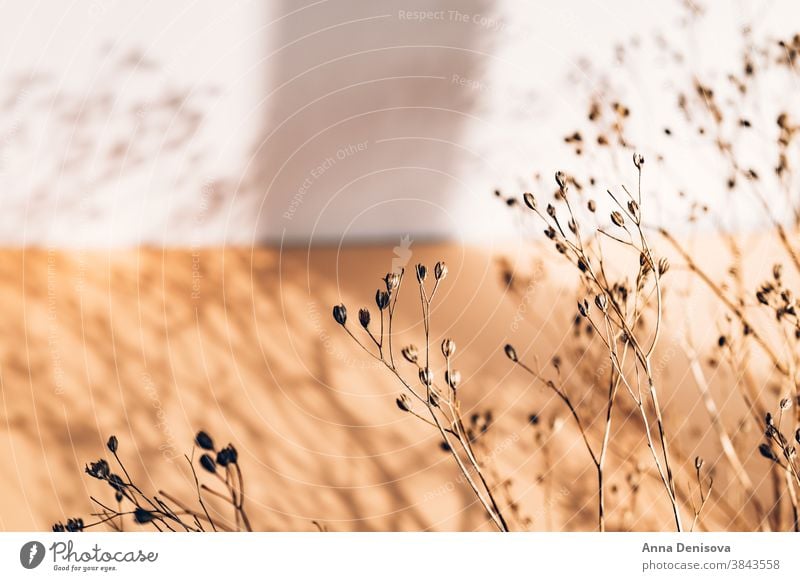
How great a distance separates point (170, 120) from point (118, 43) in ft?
0.31

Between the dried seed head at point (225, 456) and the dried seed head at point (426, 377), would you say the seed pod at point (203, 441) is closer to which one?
the dried seed head at point (225, 456)

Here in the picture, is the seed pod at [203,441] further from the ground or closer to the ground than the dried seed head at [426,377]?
closer to the ground

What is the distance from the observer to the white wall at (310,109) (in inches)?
25.8

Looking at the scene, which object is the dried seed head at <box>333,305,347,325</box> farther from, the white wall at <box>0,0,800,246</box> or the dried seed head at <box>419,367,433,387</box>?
the white wall at <box>0,0,800,246</box>

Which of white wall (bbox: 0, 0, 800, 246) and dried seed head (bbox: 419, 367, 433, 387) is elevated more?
white wall (bbox: 0, 0, 800, 246)
